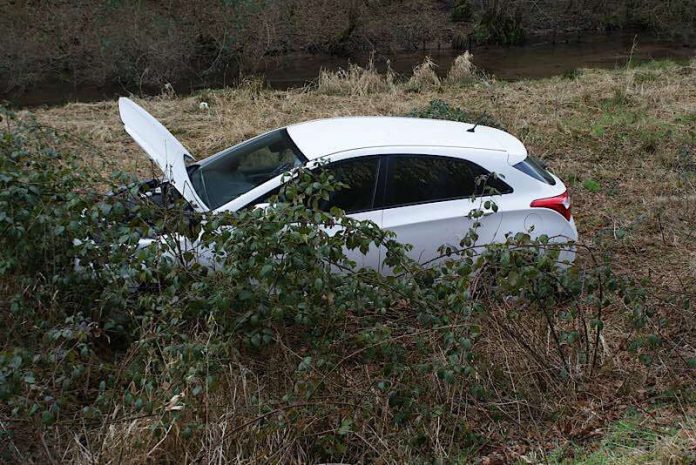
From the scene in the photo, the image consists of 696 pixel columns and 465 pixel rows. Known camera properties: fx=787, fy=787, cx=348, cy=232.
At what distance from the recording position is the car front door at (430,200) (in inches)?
237

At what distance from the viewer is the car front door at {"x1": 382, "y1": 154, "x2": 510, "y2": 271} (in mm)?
6031

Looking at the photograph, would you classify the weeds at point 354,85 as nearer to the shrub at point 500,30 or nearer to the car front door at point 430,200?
the car front door at point 430,200

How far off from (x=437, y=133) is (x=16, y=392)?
3.86m

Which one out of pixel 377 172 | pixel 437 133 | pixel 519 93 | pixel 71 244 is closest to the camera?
pixel 71 244

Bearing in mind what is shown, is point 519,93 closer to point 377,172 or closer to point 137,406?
point 377,172

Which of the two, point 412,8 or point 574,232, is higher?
point 574,232

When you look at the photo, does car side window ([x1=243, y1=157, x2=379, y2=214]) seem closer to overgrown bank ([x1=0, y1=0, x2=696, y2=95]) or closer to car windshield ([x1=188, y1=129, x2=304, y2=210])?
car windshield ([x1=188, y1=129, x2=304, y2=210])

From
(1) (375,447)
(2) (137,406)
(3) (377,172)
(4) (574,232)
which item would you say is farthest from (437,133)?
(2) (137,406)

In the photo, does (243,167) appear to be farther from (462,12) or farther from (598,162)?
(462,12)

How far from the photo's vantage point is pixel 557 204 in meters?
6.36

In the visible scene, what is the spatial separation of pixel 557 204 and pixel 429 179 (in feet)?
3.57

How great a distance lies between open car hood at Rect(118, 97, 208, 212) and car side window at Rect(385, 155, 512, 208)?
1.47 metres

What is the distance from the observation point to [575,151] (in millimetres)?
10094

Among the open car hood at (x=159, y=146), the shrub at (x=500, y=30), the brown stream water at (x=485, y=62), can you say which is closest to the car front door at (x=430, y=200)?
the open car hood at (x=159, y=146)
